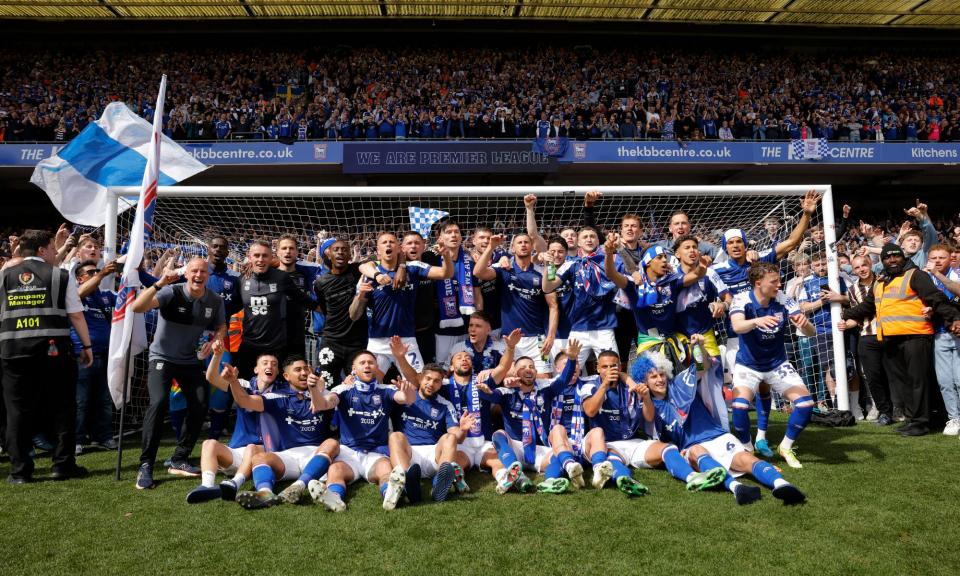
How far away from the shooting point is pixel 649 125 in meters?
21.1

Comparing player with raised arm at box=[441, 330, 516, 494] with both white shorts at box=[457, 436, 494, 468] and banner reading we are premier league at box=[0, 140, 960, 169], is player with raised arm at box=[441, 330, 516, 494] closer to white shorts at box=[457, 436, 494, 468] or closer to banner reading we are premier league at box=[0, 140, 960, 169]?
white shorts at box=[457, 436, 494, 468]

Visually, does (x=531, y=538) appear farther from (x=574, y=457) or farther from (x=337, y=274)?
Result: (x=337, y=274)

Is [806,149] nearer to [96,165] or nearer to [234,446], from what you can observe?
[96,165]

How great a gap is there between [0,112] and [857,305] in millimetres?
24785

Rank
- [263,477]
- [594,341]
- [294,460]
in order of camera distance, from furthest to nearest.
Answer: [594,341]
[294,460]
[263,477]

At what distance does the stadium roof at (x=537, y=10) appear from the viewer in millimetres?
24062

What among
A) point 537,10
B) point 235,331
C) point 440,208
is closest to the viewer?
point 235,331

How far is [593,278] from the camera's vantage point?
233 inches

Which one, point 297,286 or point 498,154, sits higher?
point 498,154

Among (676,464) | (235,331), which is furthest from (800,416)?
(235,331)

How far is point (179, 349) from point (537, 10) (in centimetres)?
2388

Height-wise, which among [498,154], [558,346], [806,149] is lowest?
[558,346]

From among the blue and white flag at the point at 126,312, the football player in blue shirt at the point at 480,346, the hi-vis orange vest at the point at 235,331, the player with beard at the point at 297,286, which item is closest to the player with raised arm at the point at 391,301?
the football player in blue shirt at the point at 480,346

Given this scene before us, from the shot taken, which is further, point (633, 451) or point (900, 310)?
point (900, 310)
